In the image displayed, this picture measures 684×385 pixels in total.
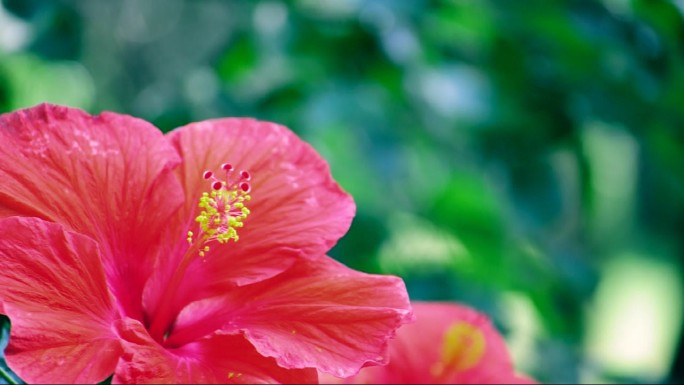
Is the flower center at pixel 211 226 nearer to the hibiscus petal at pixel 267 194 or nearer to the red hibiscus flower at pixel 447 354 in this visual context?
the hibiscus petal at pixel 267 194

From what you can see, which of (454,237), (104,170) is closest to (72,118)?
(104,170)

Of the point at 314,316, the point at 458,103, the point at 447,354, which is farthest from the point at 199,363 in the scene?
the point at 458,103

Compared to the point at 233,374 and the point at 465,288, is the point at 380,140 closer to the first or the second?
the point at 465,288

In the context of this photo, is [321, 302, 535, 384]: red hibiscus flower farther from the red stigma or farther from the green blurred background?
the green blurred background

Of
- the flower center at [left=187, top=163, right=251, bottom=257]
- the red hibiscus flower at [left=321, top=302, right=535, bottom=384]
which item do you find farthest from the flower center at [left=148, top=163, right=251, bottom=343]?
the red hibiscus flower at [left=321, top=302, right=535, bottom=384]

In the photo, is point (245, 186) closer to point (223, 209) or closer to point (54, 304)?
point (223, 209)

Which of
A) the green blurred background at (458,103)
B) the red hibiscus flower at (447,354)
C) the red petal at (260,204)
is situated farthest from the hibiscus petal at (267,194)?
the green blurred background at (458,103)
